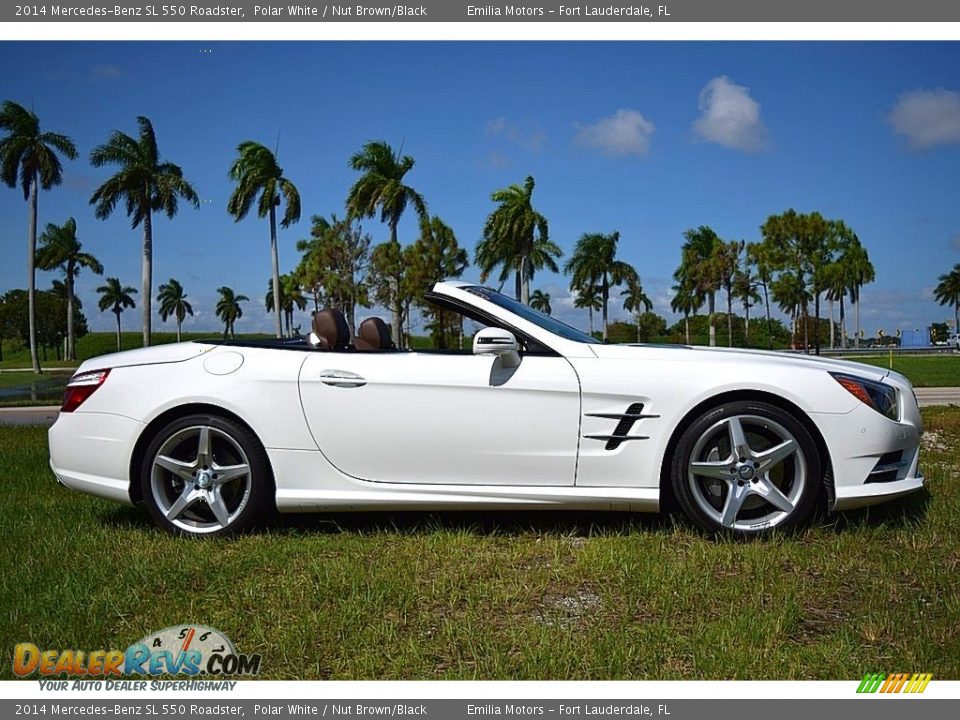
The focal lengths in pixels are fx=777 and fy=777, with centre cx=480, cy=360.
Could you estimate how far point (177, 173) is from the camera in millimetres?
41031

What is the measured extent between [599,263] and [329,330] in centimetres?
6293

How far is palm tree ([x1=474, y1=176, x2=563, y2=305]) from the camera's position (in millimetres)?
45062

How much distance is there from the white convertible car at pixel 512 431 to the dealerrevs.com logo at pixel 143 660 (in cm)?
130

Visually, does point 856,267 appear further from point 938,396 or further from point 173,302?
point 173,302

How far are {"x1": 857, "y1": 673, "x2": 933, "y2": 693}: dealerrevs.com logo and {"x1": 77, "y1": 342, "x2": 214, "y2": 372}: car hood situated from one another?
351 centimetres

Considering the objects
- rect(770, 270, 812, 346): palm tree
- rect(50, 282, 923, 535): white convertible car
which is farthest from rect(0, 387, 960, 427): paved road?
rect(770, 270, 812, 346): palm tree

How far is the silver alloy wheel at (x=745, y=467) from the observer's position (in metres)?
3.81

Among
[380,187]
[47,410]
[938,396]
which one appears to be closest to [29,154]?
[380,187]

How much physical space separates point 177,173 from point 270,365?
4098 centimetres

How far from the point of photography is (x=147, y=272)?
39688 mm

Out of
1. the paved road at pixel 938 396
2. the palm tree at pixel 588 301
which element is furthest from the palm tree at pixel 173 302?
the paved road at pixel 938 396

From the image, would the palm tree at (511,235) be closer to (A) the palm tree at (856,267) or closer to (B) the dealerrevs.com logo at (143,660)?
(A) the palm tree at (856,267)

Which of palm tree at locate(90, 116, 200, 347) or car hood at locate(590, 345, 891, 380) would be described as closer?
car hood at locate(590, 345, 891, 380)

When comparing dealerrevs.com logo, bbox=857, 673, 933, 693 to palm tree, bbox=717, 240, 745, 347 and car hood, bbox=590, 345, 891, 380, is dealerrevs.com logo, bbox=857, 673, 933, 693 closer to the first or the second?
car hood, bbox=590, 345, 891, 380
